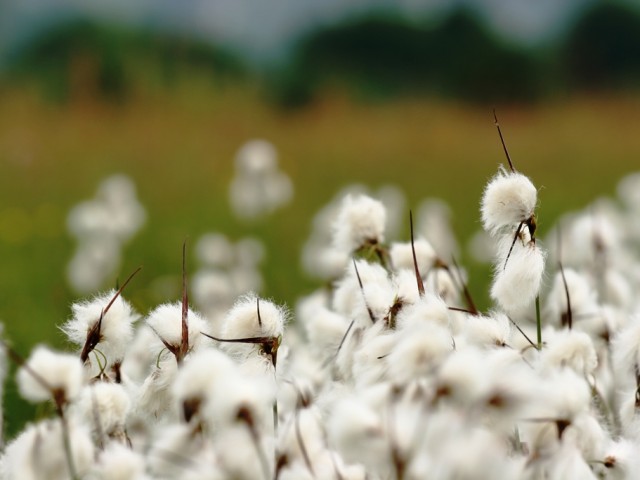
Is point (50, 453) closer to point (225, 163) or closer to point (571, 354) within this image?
point (571, 354)

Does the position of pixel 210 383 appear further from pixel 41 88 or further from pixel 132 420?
pixel 41 88

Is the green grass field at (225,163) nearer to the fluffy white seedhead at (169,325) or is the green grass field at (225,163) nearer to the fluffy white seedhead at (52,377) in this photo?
the fluffy white seedhead at (169,325)

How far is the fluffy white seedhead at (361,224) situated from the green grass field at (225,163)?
128 cm

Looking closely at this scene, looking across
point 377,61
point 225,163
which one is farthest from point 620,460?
point 377,61

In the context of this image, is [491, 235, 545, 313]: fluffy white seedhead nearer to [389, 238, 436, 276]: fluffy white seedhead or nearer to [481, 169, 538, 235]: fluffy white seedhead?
[481, 169, 538, 235]: fluffy white seedhead

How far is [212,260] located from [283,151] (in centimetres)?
878

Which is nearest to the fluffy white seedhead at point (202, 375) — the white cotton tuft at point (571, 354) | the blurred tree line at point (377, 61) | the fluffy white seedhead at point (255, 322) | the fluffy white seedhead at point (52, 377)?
the fluffy white seedhead at point (52, 377)

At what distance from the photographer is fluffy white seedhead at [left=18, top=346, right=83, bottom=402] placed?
1.25 meters

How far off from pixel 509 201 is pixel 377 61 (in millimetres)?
26078

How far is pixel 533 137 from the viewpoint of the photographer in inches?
633

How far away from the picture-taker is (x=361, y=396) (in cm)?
120

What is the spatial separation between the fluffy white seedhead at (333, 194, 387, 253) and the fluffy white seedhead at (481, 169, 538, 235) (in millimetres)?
441

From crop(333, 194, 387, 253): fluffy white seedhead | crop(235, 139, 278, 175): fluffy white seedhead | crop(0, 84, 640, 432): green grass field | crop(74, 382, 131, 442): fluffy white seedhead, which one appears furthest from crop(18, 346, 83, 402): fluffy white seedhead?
crop(235, 139, 278, 175): fluffy white seedhead

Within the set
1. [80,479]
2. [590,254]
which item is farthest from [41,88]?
[80,479]
